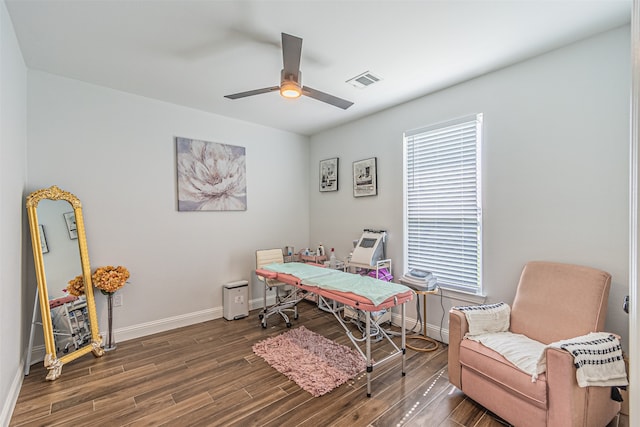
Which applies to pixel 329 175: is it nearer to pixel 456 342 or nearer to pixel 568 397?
pixel 456 342

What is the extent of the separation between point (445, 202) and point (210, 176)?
2844 mm

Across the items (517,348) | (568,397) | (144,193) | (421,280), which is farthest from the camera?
(144,193)

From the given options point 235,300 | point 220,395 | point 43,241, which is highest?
point 43,241

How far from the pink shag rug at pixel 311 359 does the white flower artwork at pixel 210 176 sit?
1.84 m

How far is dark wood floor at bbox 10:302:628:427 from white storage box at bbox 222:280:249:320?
29.6 inches

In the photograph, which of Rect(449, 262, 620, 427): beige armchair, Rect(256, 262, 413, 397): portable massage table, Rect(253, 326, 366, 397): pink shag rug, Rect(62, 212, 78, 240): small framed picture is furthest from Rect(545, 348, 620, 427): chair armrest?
Rect(62, 212, 78, 240): small framed picture

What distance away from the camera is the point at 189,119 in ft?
11.9

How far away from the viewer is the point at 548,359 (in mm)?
1704

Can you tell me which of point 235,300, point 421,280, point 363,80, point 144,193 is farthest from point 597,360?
point 144,193

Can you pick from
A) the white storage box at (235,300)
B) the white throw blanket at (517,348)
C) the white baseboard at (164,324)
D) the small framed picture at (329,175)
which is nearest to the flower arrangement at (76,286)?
the white baseboard at (164,324)

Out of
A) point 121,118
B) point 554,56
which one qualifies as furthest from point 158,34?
point 554,56

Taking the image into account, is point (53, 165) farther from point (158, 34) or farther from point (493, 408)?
point (493, 408)

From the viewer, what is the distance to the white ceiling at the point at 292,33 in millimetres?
1948

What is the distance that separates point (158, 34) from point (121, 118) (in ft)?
4.50
